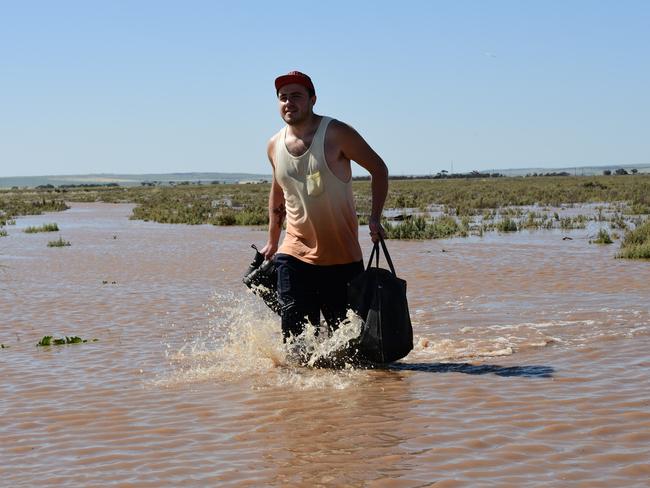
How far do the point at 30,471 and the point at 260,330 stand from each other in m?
2.78

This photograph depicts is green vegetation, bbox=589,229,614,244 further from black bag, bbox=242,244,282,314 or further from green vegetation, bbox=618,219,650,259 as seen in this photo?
black bag, bbox=242,244,282,314

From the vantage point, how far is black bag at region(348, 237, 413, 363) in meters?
6.50

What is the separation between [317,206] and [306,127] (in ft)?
1.71

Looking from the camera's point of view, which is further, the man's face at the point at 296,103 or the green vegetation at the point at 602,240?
the green vegetation at the point at 602,240

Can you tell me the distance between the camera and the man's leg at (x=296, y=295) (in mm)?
6629

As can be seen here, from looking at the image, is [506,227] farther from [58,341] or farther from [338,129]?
[338,129]

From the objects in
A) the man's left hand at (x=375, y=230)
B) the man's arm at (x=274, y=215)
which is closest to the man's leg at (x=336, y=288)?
the man's left hand at (x=375, y=230)

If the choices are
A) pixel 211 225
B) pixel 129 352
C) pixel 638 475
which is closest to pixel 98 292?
pixel 129 352

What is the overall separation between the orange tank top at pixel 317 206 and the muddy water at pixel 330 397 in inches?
32.2

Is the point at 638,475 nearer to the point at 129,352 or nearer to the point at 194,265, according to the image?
the point at 129,352

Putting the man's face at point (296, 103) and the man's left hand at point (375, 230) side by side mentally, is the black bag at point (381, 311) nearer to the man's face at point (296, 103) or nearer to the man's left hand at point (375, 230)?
the man's left hand at point (375, 230)

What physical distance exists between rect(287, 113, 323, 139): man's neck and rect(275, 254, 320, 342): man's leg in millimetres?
822

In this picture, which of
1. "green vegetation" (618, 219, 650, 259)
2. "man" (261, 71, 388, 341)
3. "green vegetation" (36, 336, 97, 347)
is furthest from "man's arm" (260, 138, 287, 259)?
"green vegetation" (618, 219, 650, 259)

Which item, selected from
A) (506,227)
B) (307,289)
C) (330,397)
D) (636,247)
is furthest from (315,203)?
(506,227)
